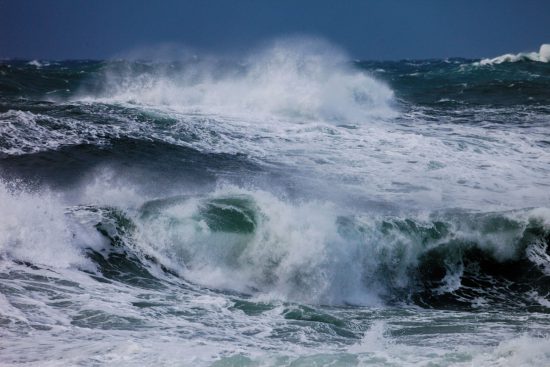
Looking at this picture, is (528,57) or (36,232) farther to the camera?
(528,57)

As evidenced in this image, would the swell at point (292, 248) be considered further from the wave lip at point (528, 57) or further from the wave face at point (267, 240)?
the wave lip at point (528, 57)

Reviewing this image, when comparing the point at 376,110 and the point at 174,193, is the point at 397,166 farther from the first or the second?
the point at 376,110

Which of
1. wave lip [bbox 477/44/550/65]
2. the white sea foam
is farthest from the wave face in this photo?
wave lip [bbox 477/44/550/65]

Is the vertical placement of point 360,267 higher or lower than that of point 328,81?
lower

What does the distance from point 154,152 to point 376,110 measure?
35.0 feet

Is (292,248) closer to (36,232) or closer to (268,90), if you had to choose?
(36,232)

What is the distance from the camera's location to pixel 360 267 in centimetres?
919

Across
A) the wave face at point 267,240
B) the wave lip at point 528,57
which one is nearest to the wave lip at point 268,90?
the wave face at point 267,240

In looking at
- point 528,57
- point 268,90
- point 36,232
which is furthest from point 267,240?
point 528,57

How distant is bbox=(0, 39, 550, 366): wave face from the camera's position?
5.99 m

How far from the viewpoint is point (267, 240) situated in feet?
30.7

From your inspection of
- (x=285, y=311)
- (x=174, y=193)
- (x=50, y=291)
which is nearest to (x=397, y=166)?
(x=174, y=193)

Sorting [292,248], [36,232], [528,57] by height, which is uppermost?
[528,57]

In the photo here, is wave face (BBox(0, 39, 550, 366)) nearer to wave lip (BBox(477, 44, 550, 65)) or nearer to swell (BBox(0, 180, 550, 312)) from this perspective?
swell (BBox(0, 180, 550, 312))
